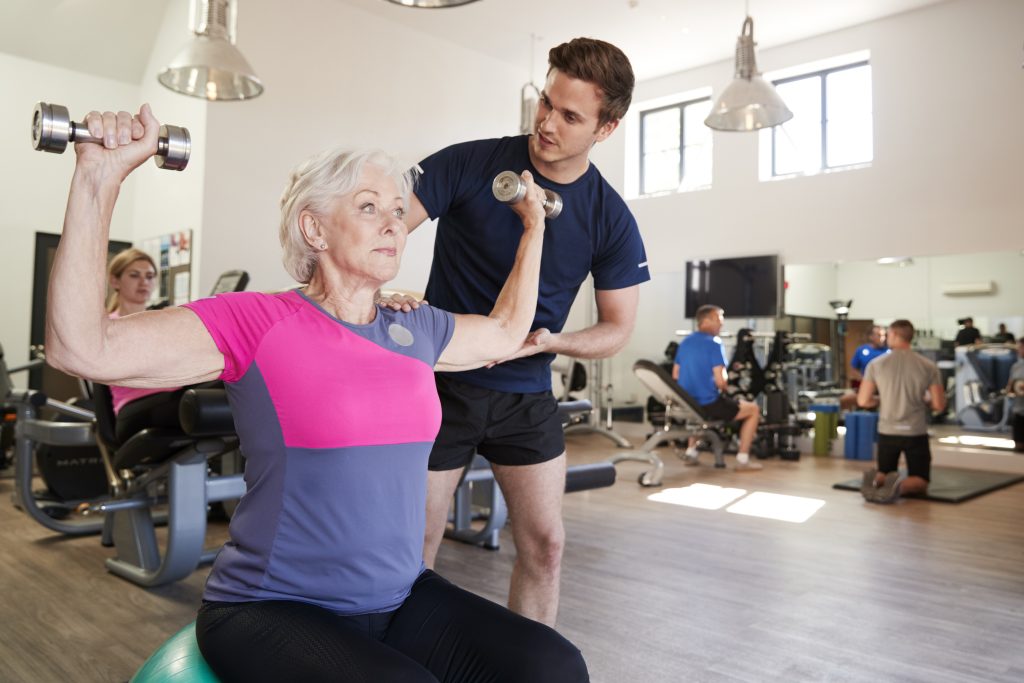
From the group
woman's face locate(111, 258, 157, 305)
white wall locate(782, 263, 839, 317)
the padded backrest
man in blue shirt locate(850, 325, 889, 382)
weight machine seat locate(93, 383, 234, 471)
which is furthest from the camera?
white wall locate(782, 263, 839, 317)

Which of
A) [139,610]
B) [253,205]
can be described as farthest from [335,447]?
[253,205]

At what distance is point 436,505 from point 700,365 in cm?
456

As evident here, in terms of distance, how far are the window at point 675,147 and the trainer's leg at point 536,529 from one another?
703 cm

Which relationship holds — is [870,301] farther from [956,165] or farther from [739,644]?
[739,644]

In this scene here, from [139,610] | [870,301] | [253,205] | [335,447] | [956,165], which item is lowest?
[139,610]

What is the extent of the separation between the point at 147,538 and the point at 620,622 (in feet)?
5.48

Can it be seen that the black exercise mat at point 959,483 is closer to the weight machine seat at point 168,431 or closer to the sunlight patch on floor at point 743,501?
the sunlight patch on floor at point 743,501

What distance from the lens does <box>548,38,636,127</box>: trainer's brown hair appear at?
1631mm

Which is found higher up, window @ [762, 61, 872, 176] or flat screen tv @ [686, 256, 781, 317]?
window @ [762, 61, 872, 176]

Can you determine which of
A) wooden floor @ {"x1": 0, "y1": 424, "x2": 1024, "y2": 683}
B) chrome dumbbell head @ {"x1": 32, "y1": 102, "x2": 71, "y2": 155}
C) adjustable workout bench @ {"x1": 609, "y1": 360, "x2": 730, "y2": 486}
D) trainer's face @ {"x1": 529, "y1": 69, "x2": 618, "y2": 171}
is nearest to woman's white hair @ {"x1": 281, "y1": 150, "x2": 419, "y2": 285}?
chrome dumbbell head @ {"x1": 32, "y1": 102, "x2": 71, "y2": 155}

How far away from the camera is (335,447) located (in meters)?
1.07

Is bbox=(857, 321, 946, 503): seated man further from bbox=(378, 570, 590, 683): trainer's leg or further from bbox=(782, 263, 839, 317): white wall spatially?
bbox=(378, 570, 590, 683): trainer's leg

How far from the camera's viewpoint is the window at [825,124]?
729 centimetres

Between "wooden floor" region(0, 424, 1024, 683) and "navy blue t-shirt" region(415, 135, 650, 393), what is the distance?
921 mm
